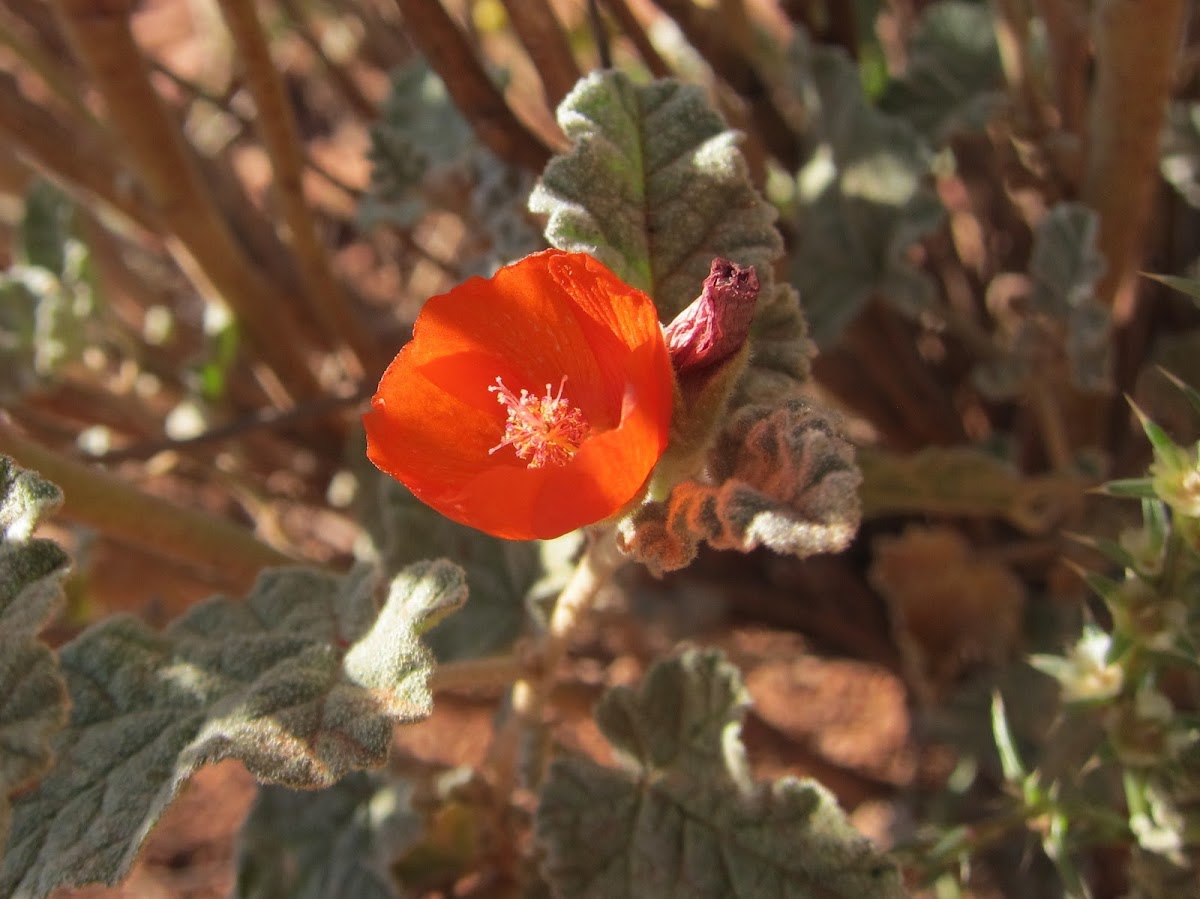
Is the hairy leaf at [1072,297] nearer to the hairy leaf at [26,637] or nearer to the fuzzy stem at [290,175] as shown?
the fuzzy stem at [290,175]

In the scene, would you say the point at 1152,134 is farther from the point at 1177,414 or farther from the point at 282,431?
the point at 282,431

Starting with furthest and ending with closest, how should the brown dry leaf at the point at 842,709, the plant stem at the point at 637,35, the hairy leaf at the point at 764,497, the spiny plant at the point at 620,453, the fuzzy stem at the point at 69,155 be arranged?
the brown dry leaf at the point at 842,709, the fuzzy stem at the point at 69,155, the plant stem at the point at 637,35, the spiny plant at the point at 620,453, the hairy leaf at the point at 764,497

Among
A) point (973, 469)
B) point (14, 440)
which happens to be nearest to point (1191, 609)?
point (973, 469)

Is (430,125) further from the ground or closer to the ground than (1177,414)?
further from the ground

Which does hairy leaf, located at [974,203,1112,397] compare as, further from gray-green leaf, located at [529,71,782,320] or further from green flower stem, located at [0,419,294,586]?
green flower stem, located at [0,419,294,586]

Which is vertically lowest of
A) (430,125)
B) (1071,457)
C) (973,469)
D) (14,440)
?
(1071,457)

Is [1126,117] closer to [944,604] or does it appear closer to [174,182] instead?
[944,604]

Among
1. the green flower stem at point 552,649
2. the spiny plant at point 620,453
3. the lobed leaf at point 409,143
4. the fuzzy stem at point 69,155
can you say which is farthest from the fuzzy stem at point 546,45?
the fuzzy stem at point 69,155
